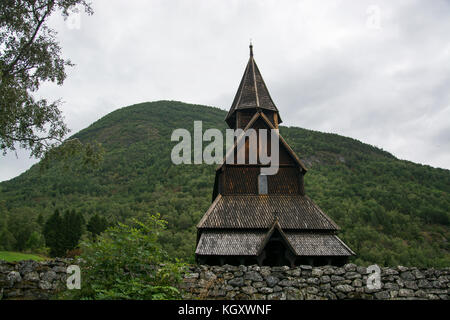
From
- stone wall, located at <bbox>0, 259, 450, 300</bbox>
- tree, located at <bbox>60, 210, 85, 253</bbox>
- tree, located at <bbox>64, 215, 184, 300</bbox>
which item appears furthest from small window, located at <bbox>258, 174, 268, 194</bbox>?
tree, located at <bbox>60, 210, 85, 253</bbox>

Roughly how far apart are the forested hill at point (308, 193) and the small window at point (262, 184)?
1815 cm

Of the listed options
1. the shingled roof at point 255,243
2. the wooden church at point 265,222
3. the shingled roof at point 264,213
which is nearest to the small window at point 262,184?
the wooden church at point 265,222

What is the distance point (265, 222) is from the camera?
14.2m

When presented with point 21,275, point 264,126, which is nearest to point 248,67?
point 264,126

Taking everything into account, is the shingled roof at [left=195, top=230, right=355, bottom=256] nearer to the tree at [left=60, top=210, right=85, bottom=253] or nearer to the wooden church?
the wooden church

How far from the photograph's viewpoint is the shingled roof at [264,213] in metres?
14.2

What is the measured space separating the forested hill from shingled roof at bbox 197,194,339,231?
1826 centimetres

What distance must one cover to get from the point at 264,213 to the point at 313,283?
21.1ft

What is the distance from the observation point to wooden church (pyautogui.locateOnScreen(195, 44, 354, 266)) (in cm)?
1338

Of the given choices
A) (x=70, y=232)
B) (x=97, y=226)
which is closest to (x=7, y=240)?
(x=70, y=232)

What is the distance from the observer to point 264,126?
1744cm
